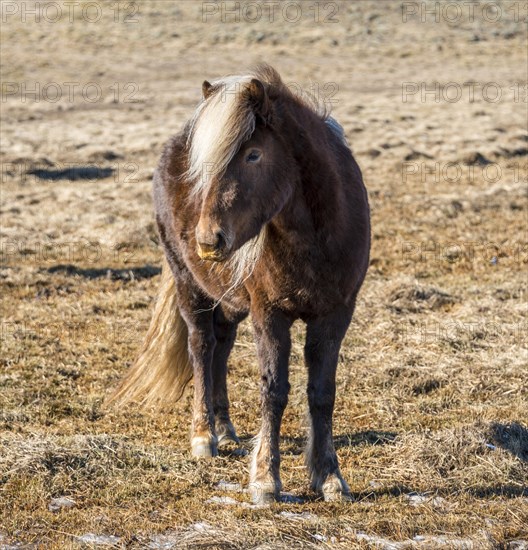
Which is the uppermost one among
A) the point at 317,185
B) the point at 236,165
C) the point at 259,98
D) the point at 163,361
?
the point at 259,98

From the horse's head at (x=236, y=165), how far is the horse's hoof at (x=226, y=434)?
6.70ft

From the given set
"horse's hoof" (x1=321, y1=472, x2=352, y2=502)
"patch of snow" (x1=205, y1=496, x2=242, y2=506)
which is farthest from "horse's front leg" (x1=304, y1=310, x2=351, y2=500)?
"patch of snow" (x1=205, y1=496, x2=242, y2=506)

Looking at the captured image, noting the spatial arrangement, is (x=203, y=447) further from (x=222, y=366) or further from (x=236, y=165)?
(x=236, y=165)

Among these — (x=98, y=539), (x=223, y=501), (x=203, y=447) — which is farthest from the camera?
(x=203, y=447)

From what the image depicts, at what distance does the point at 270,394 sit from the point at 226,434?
1199 mm

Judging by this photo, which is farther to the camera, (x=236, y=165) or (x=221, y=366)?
(x=221, y=366)

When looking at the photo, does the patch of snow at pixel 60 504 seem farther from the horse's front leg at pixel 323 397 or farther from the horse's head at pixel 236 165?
the horse's head at pixel 236 165

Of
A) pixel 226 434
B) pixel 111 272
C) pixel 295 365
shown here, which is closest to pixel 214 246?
pixel 226 434

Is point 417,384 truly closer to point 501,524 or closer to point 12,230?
point 501,524

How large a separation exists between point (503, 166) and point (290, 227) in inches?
568

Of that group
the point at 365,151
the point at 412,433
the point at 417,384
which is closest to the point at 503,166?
the point at 365,151

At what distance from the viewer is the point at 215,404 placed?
590 cm

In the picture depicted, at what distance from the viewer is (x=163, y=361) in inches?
243

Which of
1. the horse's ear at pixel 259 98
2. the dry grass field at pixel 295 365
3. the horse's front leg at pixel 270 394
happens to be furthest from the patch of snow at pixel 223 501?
the horse's ear at pixel 259 98
